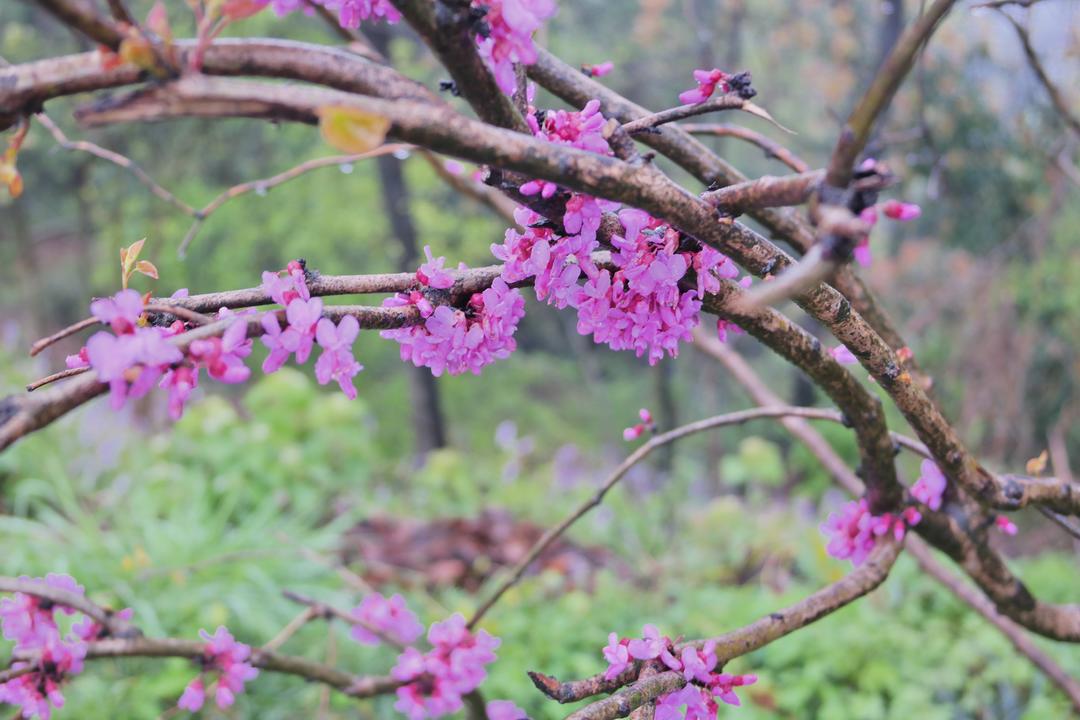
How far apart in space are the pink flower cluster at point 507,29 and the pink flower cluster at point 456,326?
0.88 ft

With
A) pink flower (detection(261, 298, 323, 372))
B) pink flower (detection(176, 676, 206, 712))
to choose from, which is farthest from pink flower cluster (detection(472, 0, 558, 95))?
pink flower (detection(176, 676, 206, 712))

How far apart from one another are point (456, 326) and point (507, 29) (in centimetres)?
36

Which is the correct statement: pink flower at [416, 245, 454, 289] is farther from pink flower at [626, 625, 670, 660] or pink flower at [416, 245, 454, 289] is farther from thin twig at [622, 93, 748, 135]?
pink flower at [626, 625, 670, 660]

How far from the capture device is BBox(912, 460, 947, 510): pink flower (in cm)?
146

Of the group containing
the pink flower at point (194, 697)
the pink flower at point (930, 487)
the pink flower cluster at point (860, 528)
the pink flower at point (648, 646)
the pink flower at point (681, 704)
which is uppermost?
the pink flower at point (930, 487)

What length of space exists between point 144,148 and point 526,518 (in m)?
5.72

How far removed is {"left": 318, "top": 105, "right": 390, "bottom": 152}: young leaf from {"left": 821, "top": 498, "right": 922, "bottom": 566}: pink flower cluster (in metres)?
1.11

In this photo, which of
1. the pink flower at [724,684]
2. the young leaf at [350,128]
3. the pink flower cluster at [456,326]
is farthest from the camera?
the pink flower at [724,684]

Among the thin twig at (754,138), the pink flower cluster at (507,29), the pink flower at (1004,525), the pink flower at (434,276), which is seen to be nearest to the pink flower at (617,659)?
the pink flower at (434,276)

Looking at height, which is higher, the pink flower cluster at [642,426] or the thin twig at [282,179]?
the thin twig at [282,179]

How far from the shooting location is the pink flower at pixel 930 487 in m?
1.46

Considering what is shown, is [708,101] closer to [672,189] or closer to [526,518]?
[672,189]

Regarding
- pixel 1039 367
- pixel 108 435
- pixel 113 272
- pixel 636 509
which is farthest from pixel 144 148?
pixel 1039 367

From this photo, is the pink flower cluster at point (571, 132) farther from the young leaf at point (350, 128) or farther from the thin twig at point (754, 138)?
the thin twig at point (754, 138)
